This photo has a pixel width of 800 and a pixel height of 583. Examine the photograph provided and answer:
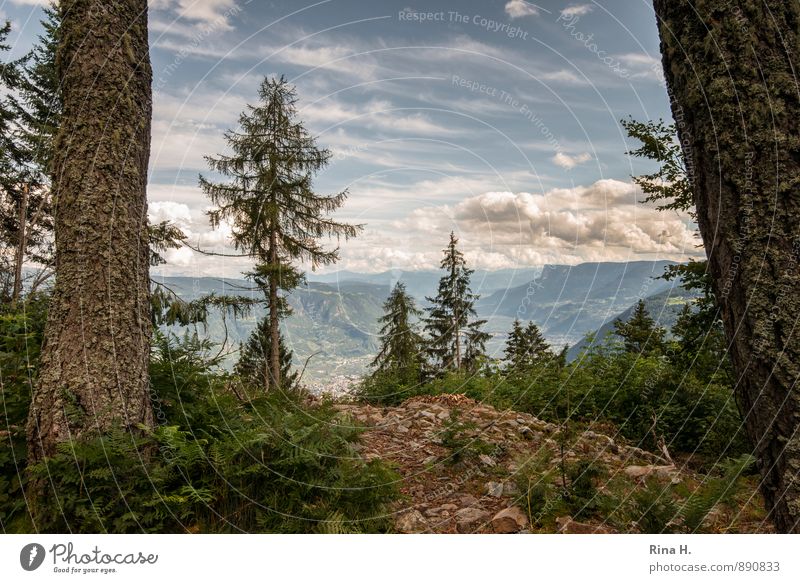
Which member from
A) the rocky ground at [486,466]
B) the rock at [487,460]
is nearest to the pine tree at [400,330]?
the rocky ground at [486,466]

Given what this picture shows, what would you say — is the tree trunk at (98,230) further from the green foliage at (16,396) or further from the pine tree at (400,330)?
the pine tree at (400,330)

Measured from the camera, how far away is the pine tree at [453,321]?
49.3 feet

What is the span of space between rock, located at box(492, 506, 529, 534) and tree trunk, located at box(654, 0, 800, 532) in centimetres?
155

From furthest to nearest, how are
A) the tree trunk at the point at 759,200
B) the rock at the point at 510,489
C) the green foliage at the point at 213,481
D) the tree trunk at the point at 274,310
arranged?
1. the tree trunk at the point at 274,310
2. the rock at the point at 510,489
3. the green foliage at the point at 213,481
4. the tree trunk at the point at 759,200

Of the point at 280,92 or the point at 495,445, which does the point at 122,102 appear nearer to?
the point at 495,445

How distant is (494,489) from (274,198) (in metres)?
14.7

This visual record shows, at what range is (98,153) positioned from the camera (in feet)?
11.9

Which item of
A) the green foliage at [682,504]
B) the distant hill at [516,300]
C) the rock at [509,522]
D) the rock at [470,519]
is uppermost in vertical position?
the distant hill at [516,300]

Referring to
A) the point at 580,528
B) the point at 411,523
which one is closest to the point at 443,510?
the point at 411,523

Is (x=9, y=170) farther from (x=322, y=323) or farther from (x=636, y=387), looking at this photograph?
(x=636, y=387)

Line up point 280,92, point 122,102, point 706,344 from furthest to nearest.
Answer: point 280,92, point 706,344, point 122,102

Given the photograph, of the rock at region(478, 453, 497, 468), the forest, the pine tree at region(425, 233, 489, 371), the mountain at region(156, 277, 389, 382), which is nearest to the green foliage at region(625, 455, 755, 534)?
the forest
